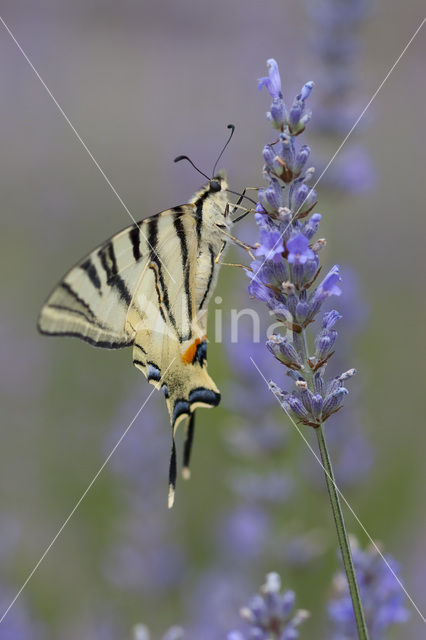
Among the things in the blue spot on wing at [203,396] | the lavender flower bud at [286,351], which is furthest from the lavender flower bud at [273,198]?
the blue spot on wing at [203,396]

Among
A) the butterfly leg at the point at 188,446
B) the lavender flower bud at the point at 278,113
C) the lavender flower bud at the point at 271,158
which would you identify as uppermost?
the lavender flower bud at the point at 278,113

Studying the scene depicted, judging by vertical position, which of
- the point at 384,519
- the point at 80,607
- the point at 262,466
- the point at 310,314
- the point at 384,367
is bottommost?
the point at 80,607

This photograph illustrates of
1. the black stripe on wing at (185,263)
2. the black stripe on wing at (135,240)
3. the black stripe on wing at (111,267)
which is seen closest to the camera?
the black stripe on wing at (111,267)

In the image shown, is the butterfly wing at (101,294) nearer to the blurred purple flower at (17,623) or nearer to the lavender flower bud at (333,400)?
the lavender flower bud at (333,400)

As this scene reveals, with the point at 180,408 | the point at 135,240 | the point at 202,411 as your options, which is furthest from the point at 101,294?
the point at 202,411

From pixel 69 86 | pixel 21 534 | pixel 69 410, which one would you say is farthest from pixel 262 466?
pixel 69 86

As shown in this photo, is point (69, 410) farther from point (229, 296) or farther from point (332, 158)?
point (332, 158)
